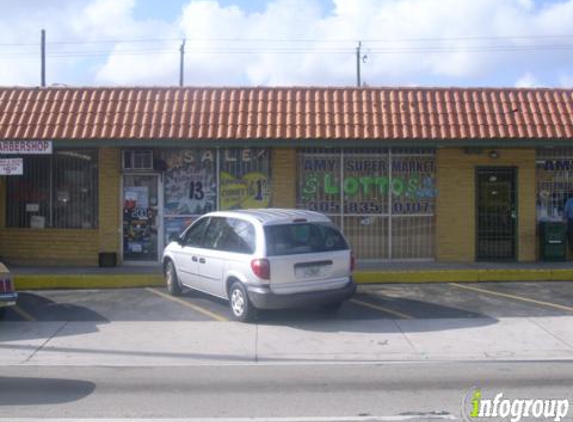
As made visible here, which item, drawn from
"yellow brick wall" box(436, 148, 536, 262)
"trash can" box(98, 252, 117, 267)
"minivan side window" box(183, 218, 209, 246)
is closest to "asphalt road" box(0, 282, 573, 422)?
"minivan side window" box(183, 218, 209, 246)

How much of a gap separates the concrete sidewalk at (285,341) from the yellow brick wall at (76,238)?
5703 millimetres

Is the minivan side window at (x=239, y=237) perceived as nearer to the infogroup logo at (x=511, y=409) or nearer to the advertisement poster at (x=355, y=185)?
the infogroup logo at (x=511, y=409)

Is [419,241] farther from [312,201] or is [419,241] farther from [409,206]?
[312,201]

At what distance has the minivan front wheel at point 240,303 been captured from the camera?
1129 cm

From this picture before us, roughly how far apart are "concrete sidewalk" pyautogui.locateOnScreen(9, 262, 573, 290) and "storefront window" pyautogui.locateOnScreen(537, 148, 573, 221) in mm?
1458

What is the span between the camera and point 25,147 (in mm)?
16094

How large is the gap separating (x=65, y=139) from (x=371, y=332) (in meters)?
8.57

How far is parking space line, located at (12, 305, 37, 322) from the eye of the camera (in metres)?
11.9

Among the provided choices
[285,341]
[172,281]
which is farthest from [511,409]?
[172,281]

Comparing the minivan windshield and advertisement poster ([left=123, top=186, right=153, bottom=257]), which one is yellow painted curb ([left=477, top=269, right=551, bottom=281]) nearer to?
the minivan windshield

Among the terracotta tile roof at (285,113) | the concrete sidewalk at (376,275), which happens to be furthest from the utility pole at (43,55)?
the concrete sidewalk at (376,275)

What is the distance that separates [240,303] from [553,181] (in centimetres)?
924

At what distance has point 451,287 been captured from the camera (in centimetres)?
1473

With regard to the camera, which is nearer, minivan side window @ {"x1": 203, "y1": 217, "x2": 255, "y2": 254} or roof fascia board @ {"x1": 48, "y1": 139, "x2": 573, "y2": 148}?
minivan side window @ {"x1": 203, "y1": 217, "x2": 255, "y2": 254}
